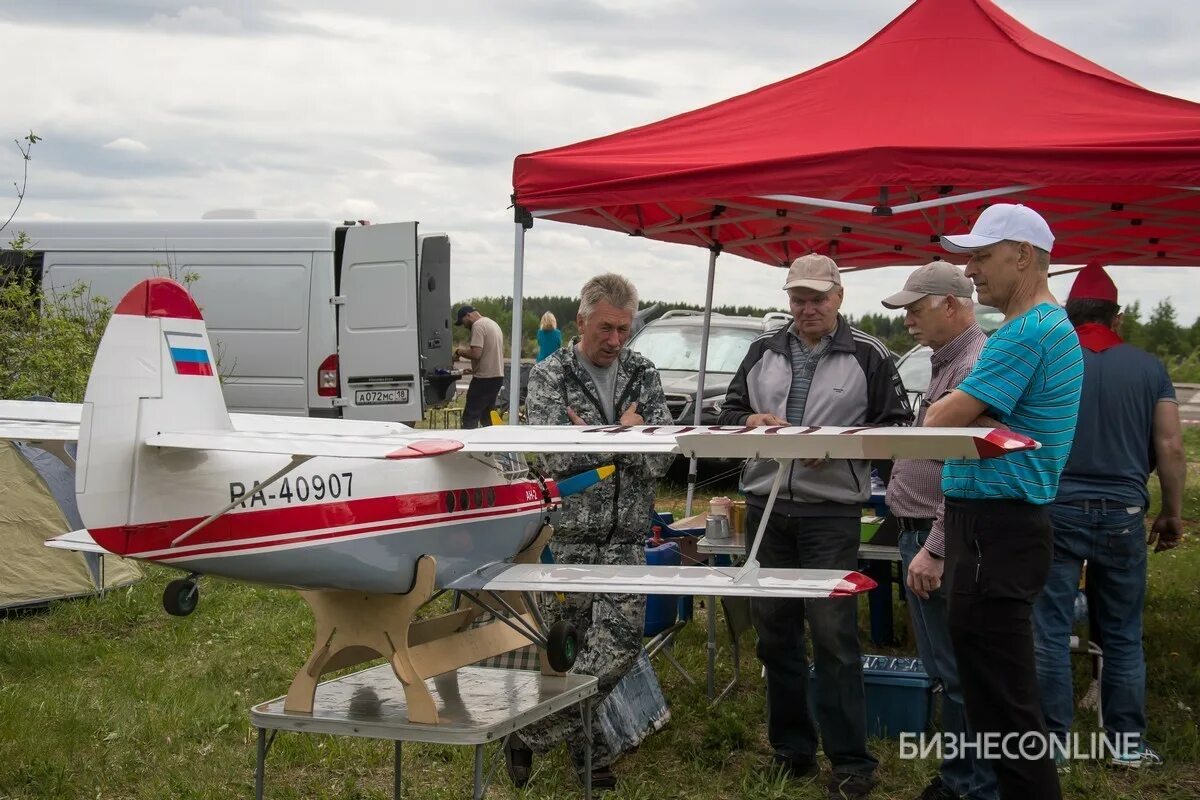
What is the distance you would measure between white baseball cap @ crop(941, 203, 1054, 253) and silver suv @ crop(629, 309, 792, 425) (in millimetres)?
6991

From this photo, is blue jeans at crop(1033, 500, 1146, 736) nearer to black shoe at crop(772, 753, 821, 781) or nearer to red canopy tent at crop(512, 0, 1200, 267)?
black shoe at crop(772, 753, 821, 781)

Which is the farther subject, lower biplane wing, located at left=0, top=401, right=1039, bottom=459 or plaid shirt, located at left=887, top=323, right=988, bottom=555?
plaid shirt, located at left=887, top=323, right=988, bottom=555

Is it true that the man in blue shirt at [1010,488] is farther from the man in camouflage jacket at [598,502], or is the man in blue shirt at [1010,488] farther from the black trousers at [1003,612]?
the man in camouflage jacket at [598,502]

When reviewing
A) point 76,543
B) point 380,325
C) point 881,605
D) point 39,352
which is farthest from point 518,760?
point 380,325

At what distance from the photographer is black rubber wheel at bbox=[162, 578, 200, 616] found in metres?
2.98

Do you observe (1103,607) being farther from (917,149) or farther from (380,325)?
(380,325)

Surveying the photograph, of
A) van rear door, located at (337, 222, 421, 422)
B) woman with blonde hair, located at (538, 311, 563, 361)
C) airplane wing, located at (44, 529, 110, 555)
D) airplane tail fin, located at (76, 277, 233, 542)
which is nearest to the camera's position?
airplane tail fin, located at (76, 277, 233, 542)

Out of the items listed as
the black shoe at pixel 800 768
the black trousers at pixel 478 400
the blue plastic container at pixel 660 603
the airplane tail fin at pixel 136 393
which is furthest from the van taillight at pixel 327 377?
the airplane tail fin at pixel 136 393

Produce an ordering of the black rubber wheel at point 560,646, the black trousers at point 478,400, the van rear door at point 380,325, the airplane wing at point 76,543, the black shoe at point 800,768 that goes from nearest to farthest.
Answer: the airplane wing at point 76,543 < the black rubber wheel at point 560,646 < the black shoe at point 800,768 < the van rear door at point 380,325 < the black trousers at point 478,400

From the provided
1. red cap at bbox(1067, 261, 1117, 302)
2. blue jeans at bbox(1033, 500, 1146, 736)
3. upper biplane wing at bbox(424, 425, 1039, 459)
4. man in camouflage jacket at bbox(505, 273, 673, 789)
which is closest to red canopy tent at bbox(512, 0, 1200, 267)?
red cap at bbox(1067, 261, 1117, 302)

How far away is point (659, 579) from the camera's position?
322cm

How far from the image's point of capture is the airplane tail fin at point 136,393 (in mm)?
2928

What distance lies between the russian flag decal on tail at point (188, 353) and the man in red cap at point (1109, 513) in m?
3.02

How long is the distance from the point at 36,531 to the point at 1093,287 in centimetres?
563
